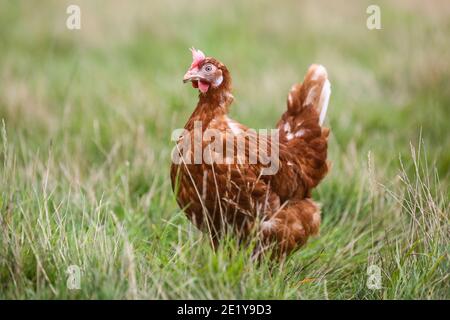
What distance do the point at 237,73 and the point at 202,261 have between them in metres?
4.95

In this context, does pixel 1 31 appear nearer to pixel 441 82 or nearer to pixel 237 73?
pixel 237 73

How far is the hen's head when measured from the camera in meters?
3.51

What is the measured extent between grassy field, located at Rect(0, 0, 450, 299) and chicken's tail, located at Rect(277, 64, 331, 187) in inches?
13.4

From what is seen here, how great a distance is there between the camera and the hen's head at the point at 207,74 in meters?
3.51

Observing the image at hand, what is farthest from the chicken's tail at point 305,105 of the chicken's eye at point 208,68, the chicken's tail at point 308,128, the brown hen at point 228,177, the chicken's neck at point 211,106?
the chicken's eye at point 208,68

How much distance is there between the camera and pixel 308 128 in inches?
164

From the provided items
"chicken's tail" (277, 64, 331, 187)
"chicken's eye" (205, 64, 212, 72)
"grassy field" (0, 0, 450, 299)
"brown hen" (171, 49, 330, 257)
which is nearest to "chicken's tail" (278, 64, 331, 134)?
"chicken's tail" (277, 64, 331, 187)

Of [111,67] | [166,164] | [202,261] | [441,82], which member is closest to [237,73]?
[111,67]

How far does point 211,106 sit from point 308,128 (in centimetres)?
83

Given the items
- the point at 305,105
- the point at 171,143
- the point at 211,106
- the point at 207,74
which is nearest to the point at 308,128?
the point at 305,105

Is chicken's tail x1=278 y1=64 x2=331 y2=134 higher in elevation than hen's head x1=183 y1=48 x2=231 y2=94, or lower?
lower

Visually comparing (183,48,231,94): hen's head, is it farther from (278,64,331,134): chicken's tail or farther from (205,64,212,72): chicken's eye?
(278,64,331,134): chicken's tail

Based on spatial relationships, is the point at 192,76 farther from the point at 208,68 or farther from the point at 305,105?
the point at 305,105

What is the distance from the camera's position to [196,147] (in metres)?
3.54
